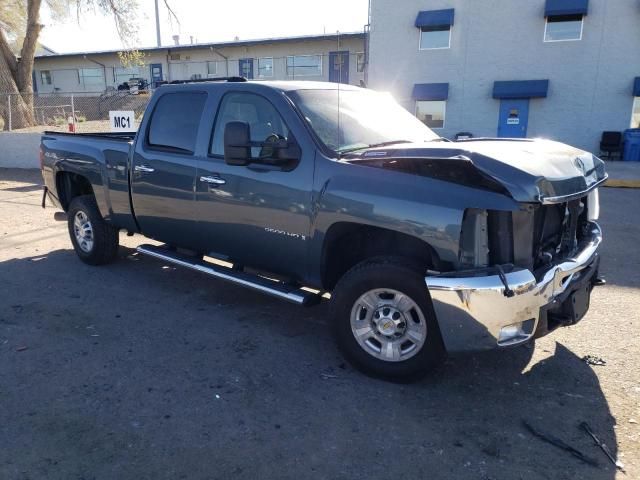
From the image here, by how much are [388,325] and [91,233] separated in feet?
13.4

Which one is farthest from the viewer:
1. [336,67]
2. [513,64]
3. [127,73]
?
[127,73]

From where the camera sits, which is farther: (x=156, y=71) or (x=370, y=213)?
(x=156, y=71)

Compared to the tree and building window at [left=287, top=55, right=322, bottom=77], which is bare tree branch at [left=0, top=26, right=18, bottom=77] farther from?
building window at [left=287, top=55, right=322, bottom=77]

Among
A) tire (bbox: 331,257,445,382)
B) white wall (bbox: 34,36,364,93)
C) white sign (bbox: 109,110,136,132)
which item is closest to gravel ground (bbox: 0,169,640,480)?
tire (bbox: 331,257,445,382)

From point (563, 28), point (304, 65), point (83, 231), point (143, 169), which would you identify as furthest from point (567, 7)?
point (83, 231)

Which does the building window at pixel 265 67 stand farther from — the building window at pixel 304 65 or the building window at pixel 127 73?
the building window at pixel 127 73

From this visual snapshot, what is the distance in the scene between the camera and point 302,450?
2.91 metres

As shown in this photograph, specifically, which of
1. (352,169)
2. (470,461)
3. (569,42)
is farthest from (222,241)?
(569,42)

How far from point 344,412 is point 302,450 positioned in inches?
17.8

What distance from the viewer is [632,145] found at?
1898 centimetres

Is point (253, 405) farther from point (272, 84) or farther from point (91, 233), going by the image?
point (91, 233)

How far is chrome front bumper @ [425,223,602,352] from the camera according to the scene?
303 cm

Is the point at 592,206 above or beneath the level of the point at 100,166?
beneath

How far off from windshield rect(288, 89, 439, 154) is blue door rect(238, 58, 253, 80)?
103ft
